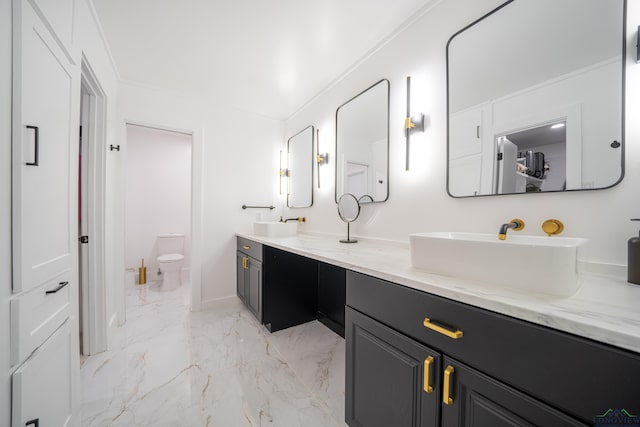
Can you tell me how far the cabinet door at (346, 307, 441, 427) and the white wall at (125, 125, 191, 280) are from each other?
3.71m

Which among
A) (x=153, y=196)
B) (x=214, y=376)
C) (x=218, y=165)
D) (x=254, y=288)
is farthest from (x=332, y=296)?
(x=153, y=196)

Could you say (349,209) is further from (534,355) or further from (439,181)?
(534,355)

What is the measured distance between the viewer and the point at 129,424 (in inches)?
47.1

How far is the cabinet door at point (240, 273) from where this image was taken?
2.51 meters

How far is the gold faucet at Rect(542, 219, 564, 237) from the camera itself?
0.96 m

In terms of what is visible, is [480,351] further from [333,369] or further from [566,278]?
[333,369]

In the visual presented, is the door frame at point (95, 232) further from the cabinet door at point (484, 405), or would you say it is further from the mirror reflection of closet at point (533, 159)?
the mirror reflection of closet at point (533, 159)

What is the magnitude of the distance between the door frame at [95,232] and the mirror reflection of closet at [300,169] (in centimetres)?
173

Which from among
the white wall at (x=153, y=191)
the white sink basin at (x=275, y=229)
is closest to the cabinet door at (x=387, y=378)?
the white sink basin at (x=275, y=229)

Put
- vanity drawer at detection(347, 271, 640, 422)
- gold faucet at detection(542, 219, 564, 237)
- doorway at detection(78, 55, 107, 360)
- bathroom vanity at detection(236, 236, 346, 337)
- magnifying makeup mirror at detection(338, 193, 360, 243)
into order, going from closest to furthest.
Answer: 1. vanity drawer at detection(347, 271, 640, 422)
2. gold faucet at detection(542, 219, 564, 237)
3. doorway at detection(78, 55, 107, 360)
4. magnifying makeup mirror at detection(338, 193, 360, 243)
5. bathroom vanity at detection(236, 236, 346, 337)

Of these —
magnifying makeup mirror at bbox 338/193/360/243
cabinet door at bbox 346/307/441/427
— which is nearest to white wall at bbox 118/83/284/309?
magnifying makeup mirror at bbox 338/193/360/243

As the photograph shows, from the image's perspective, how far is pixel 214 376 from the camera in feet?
5.10

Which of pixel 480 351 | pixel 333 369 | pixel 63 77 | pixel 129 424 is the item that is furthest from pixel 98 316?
pixel 480 351

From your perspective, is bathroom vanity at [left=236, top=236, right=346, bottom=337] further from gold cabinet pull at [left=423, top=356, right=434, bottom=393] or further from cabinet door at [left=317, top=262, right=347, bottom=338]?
gold cabinet pull at [left=423, top=356, right=434, bottom=393]
